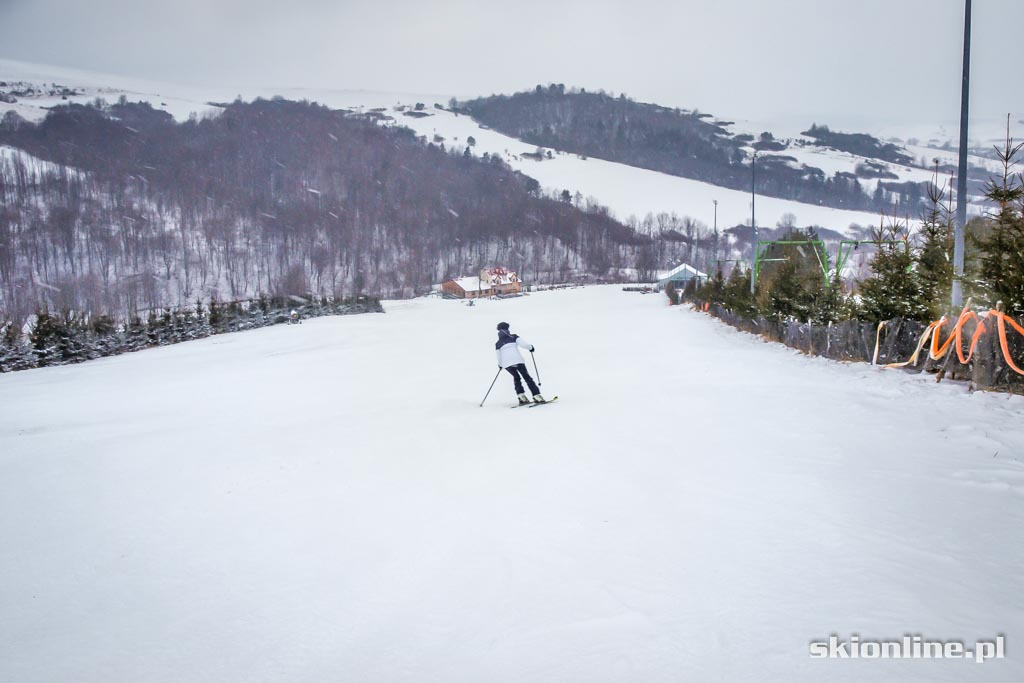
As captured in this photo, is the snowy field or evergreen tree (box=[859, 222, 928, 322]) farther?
evergreen tree (box=[859, 222, 928, 322])

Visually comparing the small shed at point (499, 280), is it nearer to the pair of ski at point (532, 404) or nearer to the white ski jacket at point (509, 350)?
the white ski jacket at point (509, 350)

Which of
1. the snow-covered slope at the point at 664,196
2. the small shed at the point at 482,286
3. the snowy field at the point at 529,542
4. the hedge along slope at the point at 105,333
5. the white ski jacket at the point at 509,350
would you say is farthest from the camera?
the snow-covered slope at the point at 664,196

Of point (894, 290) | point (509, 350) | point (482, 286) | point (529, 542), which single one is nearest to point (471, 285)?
point (482, 286)

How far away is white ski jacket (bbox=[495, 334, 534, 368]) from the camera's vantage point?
1035cm

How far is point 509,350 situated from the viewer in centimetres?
1044

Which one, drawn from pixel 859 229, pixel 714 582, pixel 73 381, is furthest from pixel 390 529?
pixel 859 229

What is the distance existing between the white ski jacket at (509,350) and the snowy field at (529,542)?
51.2 inches

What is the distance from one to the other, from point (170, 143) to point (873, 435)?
201m

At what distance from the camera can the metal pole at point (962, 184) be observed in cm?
929

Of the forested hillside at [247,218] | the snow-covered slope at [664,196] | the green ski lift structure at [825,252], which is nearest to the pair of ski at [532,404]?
the green ski lift structure at [825,252]

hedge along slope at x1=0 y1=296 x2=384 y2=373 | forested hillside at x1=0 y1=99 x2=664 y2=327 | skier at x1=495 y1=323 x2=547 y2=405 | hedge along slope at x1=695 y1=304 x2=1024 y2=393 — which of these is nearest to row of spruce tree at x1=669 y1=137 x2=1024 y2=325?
hedge along slope at x1=695 y1=304 x2=1024 y2=393

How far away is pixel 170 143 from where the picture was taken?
164 m

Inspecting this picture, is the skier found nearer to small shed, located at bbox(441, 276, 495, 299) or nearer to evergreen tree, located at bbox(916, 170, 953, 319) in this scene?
evergreen tree, located at bbox(916, 170, 953, 319)

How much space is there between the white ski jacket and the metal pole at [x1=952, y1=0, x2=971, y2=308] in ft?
24.7
